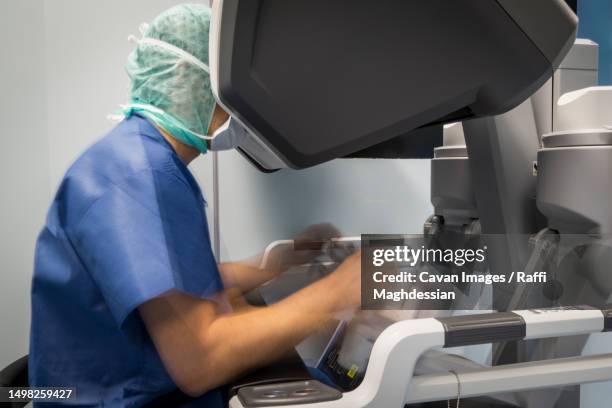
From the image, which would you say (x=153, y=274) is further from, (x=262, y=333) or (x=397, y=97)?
(x=397, y=97)

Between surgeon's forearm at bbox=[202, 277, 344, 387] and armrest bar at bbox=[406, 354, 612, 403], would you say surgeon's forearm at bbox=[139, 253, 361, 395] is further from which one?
armrest bar at bbox=[406, 354, 612, 403]

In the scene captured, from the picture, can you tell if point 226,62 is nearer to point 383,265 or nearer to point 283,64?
point 283,64

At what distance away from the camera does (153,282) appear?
695 mm

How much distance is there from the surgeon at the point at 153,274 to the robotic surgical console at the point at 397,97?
0.07m

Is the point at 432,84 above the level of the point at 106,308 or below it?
above

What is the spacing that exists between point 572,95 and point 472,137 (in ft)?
0.62

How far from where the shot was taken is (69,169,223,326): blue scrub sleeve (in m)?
0.69

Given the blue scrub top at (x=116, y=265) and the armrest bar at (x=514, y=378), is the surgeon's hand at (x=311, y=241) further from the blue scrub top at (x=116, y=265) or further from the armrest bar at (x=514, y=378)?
the armrest bar at (x=514, y=378)

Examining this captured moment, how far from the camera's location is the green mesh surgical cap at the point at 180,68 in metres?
0.81

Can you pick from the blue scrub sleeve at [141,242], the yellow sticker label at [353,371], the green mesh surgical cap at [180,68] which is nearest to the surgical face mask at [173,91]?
the green mesh surgical cap at [180,68]

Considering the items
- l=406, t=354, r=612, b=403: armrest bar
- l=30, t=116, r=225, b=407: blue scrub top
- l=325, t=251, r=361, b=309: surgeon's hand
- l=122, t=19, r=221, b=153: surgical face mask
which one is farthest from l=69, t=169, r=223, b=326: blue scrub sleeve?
l=406, t=354, r=612, b=403: armrest bar

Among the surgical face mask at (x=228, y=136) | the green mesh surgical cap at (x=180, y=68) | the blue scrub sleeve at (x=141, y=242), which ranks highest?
the green mesh surgical cap at (x=180, y=68)

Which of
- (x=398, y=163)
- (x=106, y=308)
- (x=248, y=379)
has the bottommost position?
(x=248, y=379)

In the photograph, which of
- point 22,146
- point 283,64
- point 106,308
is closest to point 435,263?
point 283,64
